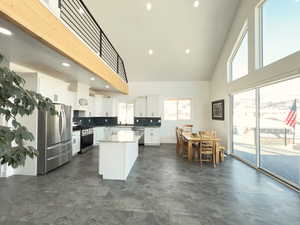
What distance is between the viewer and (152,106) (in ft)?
25.1

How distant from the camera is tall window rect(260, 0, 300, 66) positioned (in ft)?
10.5

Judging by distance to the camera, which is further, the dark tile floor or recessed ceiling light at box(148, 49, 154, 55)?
recessed ceiling light at box(148, 49, 154, 55)

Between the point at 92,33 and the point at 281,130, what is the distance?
5845 millimetres

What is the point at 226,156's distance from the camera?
5578mm

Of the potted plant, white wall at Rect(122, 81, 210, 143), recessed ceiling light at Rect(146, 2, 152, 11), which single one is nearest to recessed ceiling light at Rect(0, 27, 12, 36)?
the potted plant

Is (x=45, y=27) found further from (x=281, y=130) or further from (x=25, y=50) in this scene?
(x=281, y=130)

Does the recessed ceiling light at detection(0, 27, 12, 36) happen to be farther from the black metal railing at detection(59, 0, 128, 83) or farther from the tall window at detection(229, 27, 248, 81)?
the tall window at detection(229, 27, 248, 81)

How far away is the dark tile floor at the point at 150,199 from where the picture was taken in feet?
7.20

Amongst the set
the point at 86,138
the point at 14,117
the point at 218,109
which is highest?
the point at 218,109

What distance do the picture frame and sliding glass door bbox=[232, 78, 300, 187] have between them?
1.17 metres

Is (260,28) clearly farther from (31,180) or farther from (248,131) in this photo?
(31,180)

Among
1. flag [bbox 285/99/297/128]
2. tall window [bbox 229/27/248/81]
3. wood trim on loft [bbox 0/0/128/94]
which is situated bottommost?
flag [bbox 285/99/297/128]

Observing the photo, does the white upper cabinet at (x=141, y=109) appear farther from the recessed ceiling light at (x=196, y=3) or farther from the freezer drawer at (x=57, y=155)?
the recessed ceiling light at (x=196, y=3)

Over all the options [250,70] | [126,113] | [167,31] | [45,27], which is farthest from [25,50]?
[126,113]
